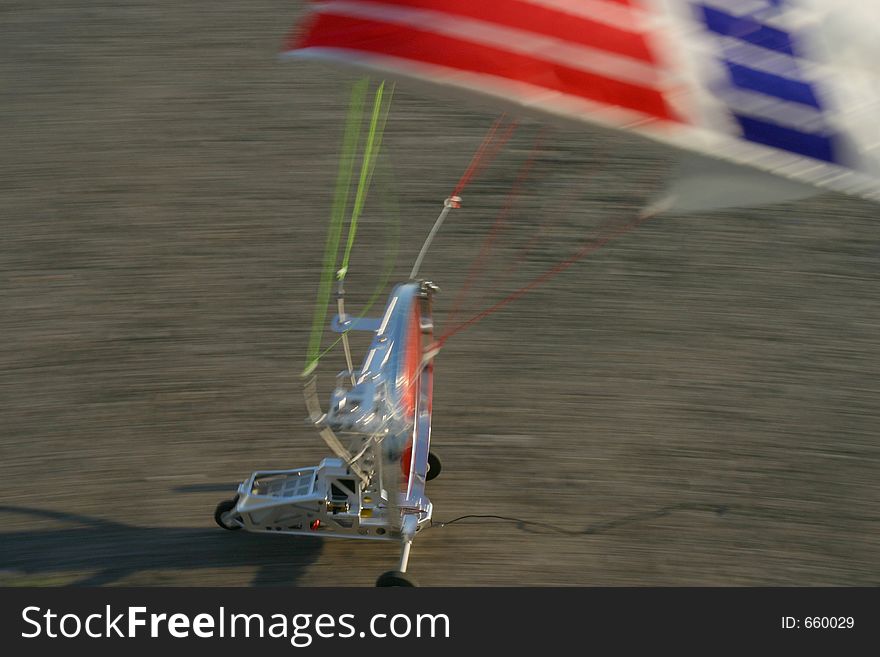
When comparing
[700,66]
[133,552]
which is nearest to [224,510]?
[133,552]

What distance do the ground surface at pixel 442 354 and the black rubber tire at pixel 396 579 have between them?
44 centimetres

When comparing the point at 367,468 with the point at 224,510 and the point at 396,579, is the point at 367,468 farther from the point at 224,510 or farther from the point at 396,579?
the point at 224,510

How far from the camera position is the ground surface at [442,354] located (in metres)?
5.91

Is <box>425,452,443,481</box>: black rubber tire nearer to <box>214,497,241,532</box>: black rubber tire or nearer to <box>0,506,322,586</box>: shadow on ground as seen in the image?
<box>0,506,322,586</box>: shadow on ground

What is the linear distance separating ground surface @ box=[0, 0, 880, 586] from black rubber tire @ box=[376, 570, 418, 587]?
443 millimetres

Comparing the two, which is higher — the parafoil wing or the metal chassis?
the parafoil wing

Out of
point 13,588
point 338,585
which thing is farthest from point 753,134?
point 13,588

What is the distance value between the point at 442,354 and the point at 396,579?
7.06 feet

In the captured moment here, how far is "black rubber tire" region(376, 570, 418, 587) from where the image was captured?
5.25 meters

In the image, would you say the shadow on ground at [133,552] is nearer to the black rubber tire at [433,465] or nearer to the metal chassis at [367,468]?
the metal chassis at [367,468]

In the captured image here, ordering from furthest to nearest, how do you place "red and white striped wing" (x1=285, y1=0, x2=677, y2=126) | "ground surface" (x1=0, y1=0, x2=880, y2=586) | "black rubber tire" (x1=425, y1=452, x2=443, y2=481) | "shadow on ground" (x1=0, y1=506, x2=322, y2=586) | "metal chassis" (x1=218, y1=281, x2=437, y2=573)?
"black rubber tire" (x1=425, y1=452, x2=443, y2=481)
"ground surface" (x1=0, y1=0, x2=880, y2=586)
"shadow on ground" (x1=0, y1=506, x2=322, y2=586)
"metal chassis" (x1=218, y1=281, x2=437, y2=573)
"red and white striped wing" (x1=285, y1=0, x2=677, y2=126)

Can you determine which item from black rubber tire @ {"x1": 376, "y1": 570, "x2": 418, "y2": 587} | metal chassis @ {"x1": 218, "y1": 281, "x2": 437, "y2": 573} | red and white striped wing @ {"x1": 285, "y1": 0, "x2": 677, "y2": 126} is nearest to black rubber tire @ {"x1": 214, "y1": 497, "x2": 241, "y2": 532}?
metal chassis @ {"x1": 218, "y1": 281, "x2": 437, "y2": 573}

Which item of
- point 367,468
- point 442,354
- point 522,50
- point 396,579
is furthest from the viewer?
point 442,354

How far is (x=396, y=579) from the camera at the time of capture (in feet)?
17.3
